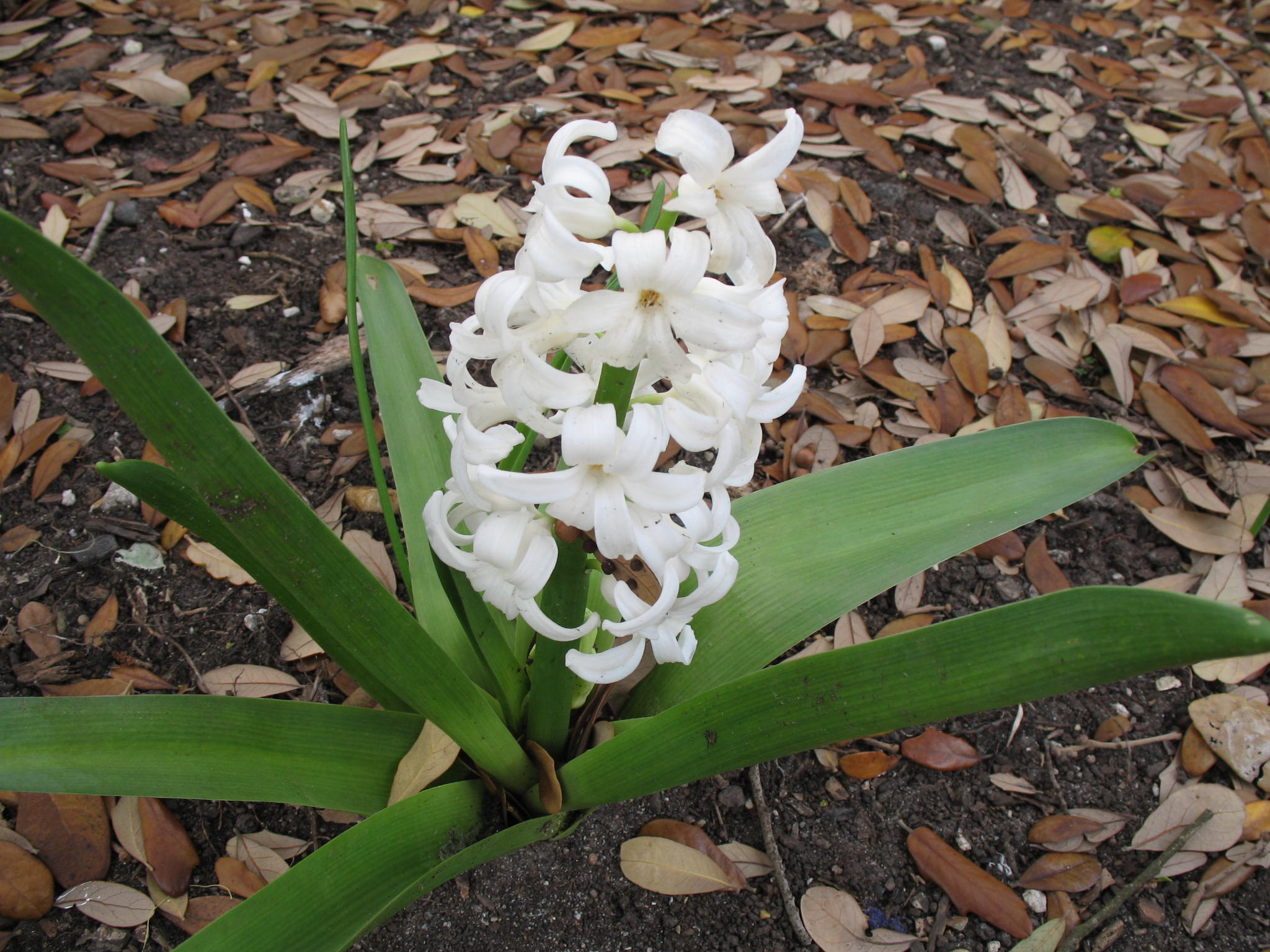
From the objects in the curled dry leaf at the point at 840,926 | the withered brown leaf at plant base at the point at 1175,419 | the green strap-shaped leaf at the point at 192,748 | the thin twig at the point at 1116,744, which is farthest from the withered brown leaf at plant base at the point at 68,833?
the withered brown leaf at plant base at the point at 1175,419

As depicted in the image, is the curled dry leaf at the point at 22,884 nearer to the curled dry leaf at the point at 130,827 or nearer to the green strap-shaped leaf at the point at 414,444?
the curled dry leaf at the point at 130,827

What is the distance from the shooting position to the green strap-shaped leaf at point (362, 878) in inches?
43.3

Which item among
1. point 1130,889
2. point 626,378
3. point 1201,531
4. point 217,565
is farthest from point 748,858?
point 1201,531

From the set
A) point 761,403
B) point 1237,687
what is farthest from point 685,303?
point 1237,687

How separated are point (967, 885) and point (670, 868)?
0.59 m

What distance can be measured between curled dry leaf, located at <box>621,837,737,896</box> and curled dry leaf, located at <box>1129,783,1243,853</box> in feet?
2.94

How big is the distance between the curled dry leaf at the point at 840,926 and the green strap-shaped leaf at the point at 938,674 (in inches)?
22.9

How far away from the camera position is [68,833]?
1.63 m

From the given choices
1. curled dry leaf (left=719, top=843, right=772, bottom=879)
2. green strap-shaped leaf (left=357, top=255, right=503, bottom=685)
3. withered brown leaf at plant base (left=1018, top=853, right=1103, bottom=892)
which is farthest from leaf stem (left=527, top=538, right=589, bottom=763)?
withered brown leaf at plant base (left=1018, top=853, right=1103, bottom=892)

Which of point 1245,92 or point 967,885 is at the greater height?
point 1245,92

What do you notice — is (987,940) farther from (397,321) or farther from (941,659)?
(397,321)

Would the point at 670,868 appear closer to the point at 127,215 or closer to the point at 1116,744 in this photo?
the point at 1116,744

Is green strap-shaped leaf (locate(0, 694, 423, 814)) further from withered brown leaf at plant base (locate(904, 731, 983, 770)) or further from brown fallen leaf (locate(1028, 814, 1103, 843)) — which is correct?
brown fallen leaf (locate(1028, 814, 1103, 843))

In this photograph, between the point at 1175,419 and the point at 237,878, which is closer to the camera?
the point at 237,878
